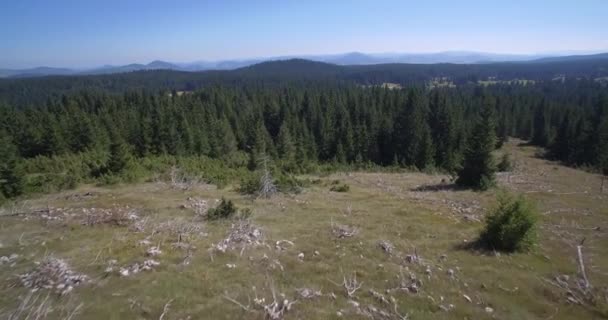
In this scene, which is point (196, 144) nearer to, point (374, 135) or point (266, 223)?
point (374, 135)

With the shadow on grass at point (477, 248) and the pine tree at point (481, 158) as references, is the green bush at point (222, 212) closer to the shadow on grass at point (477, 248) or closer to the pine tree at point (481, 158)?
the shadow on grass at point (477, 248)

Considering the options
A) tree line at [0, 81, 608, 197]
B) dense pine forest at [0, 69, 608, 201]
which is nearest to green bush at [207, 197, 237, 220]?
dense pine forest at [0, 69, 608, 201]

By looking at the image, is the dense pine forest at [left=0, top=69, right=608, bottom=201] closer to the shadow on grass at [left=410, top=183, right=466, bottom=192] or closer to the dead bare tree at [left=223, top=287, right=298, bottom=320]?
the shadow on grass at [left=410, top=183, right=466, bottom=192]

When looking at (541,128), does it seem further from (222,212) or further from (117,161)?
(117,161)

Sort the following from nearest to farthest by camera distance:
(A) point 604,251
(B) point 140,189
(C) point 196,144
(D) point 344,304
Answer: (D) point 344,304 < (A) point 604,251 < (B) point 140,189 < (C) point 196,144

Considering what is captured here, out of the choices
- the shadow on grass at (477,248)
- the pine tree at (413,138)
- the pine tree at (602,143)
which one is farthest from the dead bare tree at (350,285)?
the pine tree at (602,143)

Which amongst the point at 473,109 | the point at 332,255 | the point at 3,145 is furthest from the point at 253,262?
the point at 473,109
